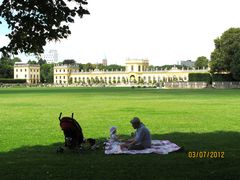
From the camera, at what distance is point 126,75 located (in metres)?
148

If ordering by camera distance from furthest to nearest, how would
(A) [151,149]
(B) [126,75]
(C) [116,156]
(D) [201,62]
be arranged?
(B) [126,75]
(D) [201,62]
(A) [151,149]
(C) [116,156]

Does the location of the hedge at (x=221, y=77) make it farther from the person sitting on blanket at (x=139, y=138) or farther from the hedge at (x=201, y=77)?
the person sitting on blanket at (x=139, y=138)

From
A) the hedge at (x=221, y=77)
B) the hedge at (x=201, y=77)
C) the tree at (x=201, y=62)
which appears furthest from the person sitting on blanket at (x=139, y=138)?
the tree at (x=201, y=62)

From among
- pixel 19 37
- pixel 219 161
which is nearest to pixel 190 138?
pixel 219 161

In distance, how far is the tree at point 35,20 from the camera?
23.1ft

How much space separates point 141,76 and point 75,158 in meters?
136

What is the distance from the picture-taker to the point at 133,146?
32.0ft

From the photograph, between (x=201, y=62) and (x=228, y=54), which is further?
(x=201, y=62)

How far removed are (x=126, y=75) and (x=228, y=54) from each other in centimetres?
8721

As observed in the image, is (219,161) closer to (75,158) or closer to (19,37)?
(75,158)

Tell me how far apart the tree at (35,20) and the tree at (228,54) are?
2096 inches
